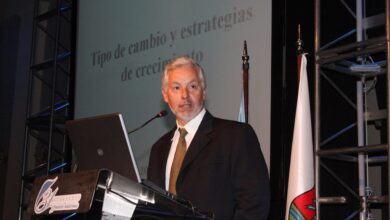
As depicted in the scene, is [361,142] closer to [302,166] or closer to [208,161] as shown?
[302,166]

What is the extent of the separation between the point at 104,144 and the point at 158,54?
2.67 m

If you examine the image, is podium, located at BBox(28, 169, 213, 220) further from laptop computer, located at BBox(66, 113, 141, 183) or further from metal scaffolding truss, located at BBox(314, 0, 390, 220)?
metal scaffolding truss, located at BBox(314, 0, 390, 220)

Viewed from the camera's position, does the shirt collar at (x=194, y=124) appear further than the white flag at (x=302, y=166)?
No

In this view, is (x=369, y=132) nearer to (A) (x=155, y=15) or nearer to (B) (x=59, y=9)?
(A) (x=155, y=15)

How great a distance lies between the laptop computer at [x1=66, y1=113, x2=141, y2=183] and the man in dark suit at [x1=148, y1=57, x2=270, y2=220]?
14.9 inches

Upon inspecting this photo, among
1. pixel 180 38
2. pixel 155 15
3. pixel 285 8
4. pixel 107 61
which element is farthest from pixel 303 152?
pixel 107 61

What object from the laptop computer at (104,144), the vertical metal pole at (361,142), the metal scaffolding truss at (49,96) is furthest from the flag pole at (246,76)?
the metal scaffolding truss at (49,96)

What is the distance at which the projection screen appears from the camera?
4.04 meters

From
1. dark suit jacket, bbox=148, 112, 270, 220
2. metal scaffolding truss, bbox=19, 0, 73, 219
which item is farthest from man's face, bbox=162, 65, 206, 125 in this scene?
metal scaffolding truss, bbox=19, 0, 73, 219

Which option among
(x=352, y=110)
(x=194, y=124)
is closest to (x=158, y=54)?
(x=352, y=110)

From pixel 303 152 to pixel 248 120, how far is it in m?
0.59

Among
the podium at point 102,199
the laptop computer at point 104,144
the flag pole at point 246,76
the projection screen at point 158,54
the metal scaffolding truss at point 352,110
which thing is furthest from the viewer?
the projection screen at point 158,54

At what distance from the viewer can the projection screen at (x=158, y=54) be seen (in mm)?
4043

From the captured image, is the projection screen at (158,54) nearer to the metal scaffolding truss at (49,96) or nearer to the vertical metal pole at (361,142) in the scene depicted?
the metal scaffolding truss at (49,96)
